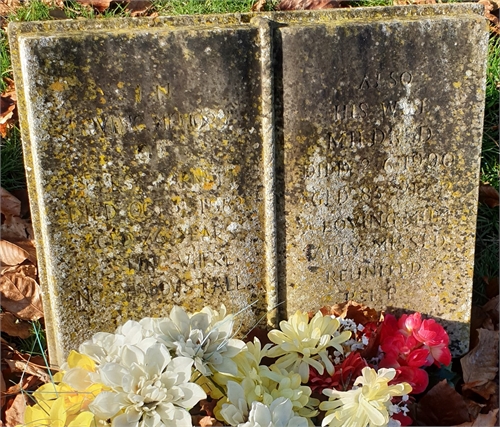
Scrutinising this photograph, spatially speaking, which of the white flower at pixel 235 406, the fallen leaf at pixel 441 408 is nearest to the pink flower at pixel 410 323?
the fallen leaf at pixel 441 408

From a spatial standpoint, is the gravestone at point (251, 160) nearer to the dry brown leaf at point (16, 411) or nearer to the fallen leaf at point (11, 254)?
the dry brown leaf at point (16, 411)

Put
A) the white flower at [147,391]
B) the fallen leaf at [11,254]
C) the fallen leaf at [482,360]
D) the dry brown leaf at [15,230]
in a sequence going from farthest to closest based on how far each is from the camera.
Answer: the dry brown leaf at [15,230], the fallen leaf at [11,254], the fallen leaf at [482,360], the white flower at [147,391]

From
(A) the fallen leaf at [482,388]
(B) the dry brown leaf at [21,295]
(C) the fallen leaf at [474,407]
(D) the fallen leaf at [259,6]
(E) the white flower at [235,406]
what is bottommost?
(C) the fallen leaf at [474,407]

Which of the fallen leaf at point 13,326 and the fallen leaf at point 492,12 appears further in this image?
the fallen leaf at point 492,12

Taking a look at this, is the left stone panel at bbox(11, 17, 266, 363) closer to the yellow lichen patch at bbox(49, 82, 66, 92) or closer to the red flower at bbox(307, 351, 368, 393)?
the yellow lichen patch at bbox(49, 82, 66, 92)

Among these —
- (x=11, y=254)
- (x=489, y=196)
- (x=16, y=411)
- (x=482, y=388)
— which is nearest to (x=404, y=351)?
(x=482, y=388)

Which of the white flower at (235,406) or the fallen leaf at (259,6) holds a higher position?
the fallen leaf at (259,6)

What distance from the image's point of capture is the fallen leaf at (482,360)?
8.40ft

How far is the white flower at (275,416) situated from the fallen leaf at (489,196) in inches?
76.5

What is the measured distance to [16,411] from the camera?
8.13ft

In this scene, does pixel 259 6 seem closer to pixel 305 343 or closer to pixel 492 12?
pixel 492 12

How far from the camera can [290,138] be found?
7.57 ft

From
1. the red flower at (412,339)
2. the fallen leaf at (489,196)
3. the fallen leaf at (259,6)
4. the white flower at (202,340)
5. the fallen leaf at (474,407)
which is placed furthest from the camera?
the fallen leaf at (259,6)

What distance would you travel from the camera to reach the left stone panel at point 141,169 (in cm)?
216
